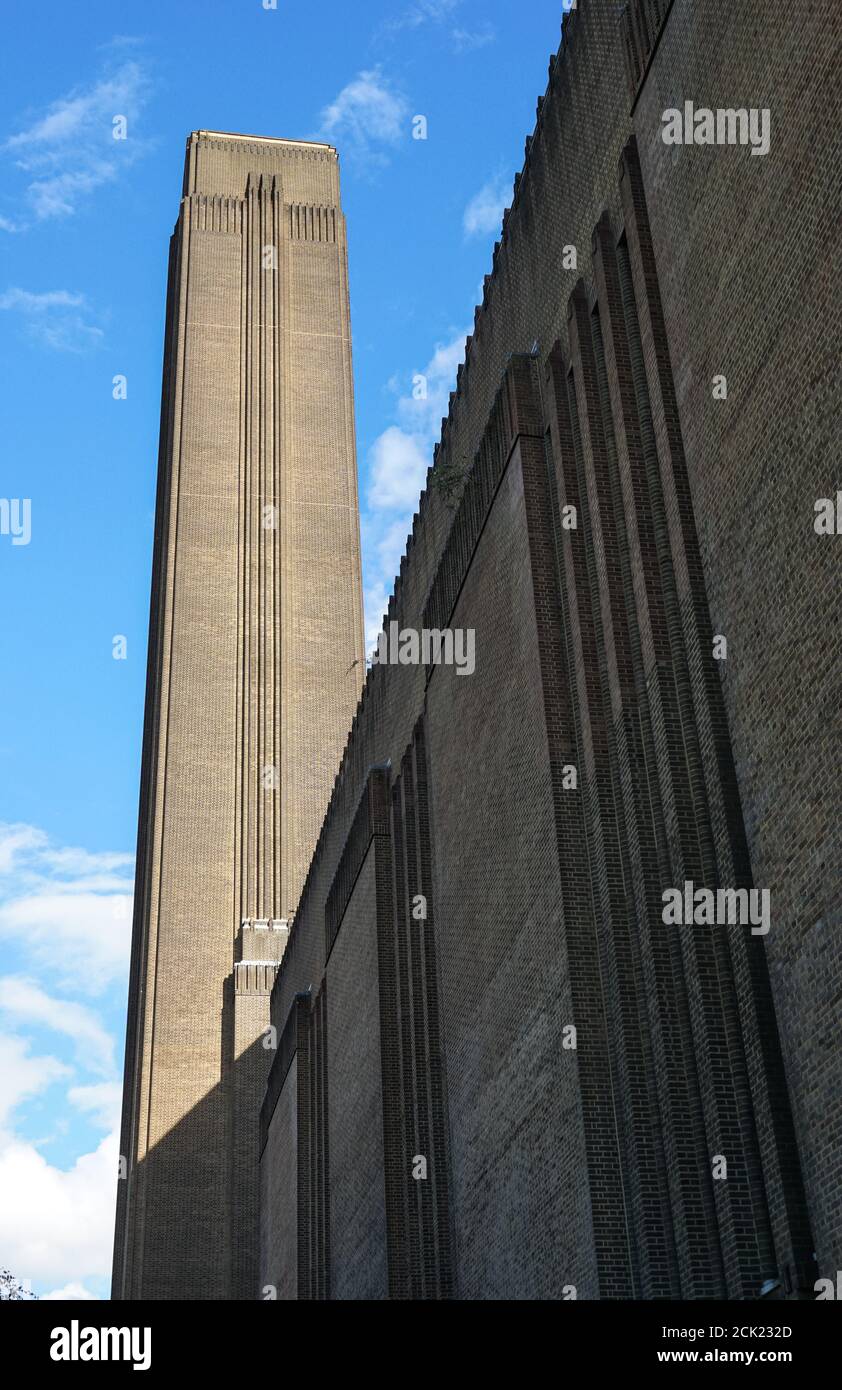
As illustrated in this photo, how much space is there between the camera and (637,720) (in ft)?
46.5

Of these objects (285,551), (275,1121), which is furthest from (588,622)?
(285,551)

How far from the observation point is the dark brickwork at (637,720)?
1126 centimetres

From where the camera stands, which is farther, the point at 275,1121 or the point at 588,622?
the point at 275,1121

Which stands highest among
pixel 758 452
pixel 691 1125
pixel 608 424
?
pixel 608 424

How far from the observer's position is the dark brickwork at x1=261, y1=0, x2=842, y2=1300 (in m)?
11.3

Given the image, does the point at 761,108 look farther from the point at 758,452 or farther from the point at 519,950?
the point at 519,950

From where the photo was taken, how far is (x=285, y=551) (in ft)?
142

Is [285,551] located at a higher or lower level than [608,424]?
higher
